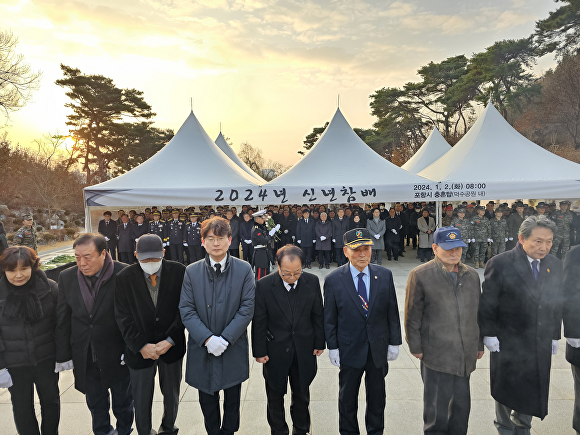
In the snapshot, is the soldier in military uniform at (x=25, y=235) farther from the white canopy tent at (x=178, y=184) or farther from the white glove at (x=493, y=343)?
the white glove at (x=493, y=343)

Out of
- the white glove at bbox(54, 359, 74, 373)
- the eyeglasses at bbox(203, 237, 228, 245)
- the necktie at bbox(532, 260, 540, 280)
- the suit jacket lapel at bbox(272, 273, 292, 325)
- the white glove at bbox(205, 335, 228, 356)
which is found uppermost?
the eyeglasses at bbox(203, 237, 228, 245)

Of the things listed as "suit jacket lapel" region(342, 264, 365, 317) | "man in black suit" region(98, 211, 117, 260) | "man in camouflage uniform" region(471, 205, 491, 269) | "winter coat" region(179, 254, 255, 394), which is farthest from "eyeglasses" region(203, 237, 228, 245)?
"man in black suit" region(98, 211, 117, 260)

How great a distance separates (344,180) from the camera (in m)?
8.87

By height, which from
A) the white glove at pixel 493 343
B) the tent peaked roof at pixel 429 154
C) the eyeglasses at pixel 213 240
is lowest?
the white glove at pixel 493 343

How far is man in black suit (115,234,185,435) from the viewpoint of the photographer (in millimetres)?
2354

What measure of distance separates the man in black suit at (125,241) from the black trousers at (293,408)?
28.2 ft

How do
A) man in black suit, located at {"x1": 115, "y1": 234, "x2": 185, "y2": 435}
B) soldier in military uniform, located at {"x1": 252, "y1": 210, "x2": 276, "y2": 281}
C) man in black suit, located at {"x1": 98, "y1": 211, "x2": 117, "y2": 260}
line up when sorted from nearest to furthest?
1. man in black suit, located at {"x1": 115, "y1": 234, "x2": 185, "y2": 435}
2. soldier in military uniform, located at {"x1": 252, "y1": 210, "x2": 276, "y2": 281}
3. man in black suit, located at {"x1": 98, "y1": 211, "x2": 117, "y2": 260}

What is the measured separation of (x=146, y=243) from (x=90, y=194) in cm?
673

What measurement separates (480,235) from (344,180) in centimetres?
412

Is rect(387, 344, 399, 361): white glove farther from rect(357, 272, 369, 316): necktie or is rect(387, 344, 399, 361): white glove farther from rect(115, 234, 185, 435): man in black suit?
rect(115, 234, 185, 435): man in black suit

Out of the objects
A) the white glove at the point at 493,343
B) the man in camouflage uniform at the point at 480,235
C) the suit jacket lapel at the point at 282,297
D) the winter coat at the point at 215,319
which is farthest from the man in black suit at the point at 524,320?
the man in camouflage uniform at the point at 480,235

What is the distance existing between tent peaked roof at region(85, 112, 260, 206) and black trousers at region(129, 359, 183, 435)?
5.94m

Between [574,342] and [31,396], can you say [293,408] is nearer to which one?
[31,396]

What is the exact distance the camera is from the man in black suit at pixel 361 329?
2.42 m
